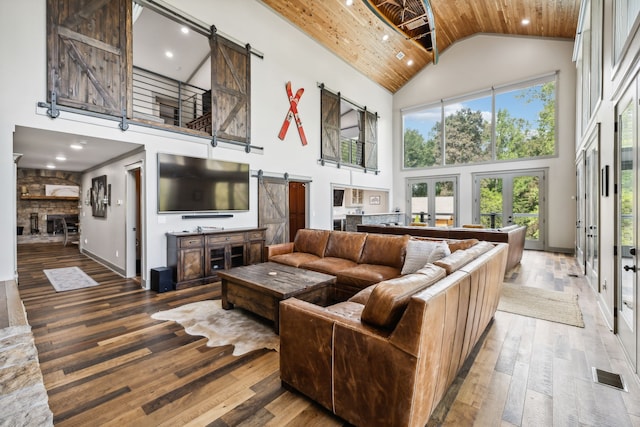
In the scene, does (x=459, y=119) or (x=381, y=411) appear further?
(x=459, y=119)

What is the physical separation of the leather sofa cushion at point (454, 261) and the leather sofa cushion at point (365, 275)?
1094 millimetres

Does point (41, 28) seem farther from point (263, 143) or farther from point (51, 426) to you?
point (51, 426)

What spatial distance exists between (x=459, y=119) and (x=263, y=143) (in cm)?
720

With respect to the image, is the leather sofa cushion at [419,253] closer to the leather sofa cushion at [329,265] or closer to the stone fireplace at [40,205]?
the leather sofa cushion at [329,265]

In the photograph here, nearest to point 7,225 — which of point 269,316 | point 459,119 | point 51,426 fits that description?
point 51,426

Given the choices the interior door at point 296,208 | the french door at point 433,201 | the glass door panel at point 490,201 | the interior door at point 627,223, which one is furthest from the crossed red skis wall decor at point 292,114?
the glass door panel at point 490,201

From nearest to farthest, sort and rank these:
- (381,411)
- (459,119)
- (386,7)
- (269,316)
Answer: (381,411) → (269,316) → (386,7) → (459,119)

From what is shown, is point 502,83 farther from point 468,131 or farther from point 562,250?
point 562,250

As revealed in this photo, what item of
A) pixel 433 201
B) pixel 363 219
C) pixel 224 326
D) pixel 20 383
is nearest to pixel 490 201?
pixel 433 201

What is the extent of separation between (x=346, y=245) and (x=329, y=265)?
21.9 inches

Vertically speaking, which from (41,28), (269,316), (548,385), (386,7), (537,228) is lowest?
(548,385)

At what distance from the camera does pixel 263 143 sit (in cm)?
634

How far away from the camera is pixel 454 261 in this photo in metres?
2.15

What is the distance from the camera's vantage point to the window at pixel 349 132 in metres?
8.02
